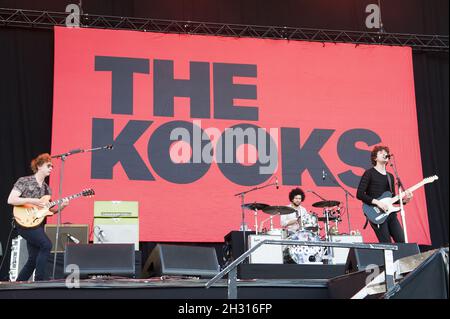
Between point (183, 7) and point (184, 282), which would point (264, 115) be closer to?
point (183, 7)

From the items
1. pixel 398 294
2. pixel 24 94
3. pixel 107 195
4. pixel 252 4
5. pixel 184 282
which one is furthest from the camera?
pixel 252 4

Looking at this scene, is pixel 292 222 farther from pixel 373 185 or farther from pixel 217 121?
pixel 217 121

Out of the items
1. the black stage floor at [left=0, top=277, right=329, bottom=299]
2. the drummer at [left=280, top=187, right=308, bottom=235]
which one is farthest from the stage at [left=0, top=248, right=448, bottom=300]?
the drummer at [left=280, top=187, right=308, bottom=235]

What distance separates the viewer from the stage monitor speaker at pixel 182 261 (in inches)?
245

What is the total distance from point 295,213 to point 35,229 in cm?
383

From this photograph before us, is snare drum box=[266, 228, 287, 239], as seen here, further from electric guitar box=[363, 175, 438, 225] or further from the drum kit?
electric guitar box=[363, 175, 438, 225]

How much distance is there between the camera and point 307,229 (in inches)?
360

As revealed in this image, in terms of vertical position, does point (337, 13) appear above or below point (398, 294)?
above

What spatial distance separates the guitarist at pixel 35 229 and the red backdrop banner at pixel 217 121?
2190 mm

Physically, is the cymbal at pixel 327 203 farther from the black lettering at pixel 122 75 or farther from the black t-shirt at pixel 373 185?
the black lettering at pixel 122 75

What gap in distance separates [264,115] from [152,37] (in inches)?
81.4

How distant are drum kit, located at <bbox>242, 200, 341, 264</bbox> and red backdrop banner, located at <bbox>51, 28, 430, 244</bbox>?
20.2 inches
